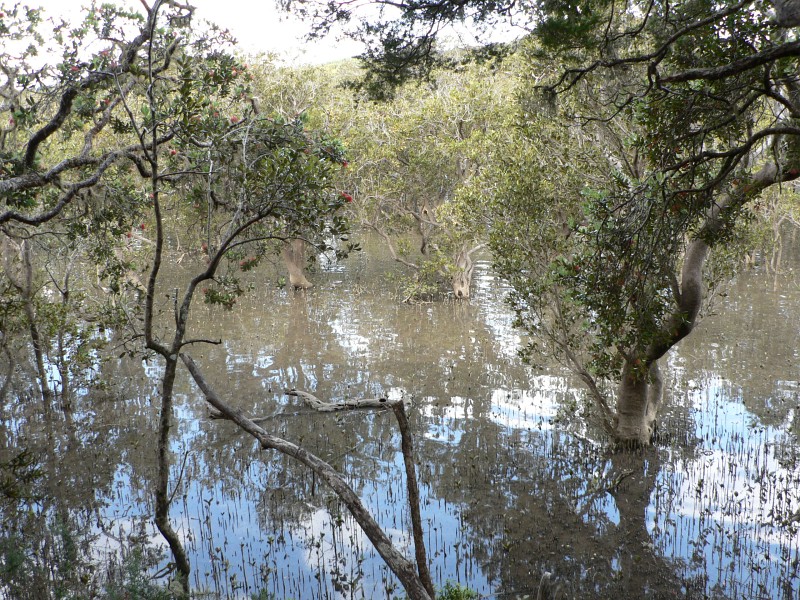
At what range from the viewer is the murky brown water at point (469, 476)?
23.9 feet

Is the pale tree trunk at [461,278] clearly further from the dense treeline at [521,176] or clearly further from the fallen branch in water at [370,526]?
the fallen branch in water at [370,526]

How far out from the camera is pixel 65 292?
41.1 feet

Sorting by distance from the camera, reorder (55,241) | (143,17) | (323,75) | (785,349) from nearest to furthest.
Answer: (143,17)
(55,241)
(785,349)
(323,75)

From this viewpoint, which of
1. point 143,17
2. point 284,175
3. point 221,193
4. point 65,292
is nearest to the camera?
point 284,175

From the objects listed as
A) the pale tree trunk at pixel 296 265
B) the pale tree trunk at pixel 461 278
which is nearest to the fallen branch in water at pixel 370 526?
the pale tree trunk at pixel 461 278

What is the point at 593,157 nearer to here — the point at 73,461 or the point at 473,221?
the point at 473,221

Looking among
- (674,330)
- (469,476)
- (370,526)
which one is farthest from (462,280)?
(370,526)

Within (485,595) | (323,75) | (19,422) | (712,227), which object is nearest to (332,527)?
(485,595)

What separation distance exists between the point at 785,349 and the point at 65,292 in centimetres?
1579

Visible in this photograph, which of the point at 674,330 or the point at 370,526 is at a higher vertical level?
the point at 674,330

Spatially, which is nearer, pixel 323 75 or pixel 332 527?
pixel 332 527

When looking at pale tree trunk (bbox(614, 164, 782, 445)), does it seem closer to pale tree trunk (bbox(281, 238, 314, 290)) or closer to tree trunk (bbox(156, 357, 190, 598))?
tree trunk (bbox(156, 357, 190, 598))

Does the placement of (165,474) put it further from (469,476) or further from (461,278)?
(461,278)

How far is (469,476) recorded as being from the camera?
9.53 metres
